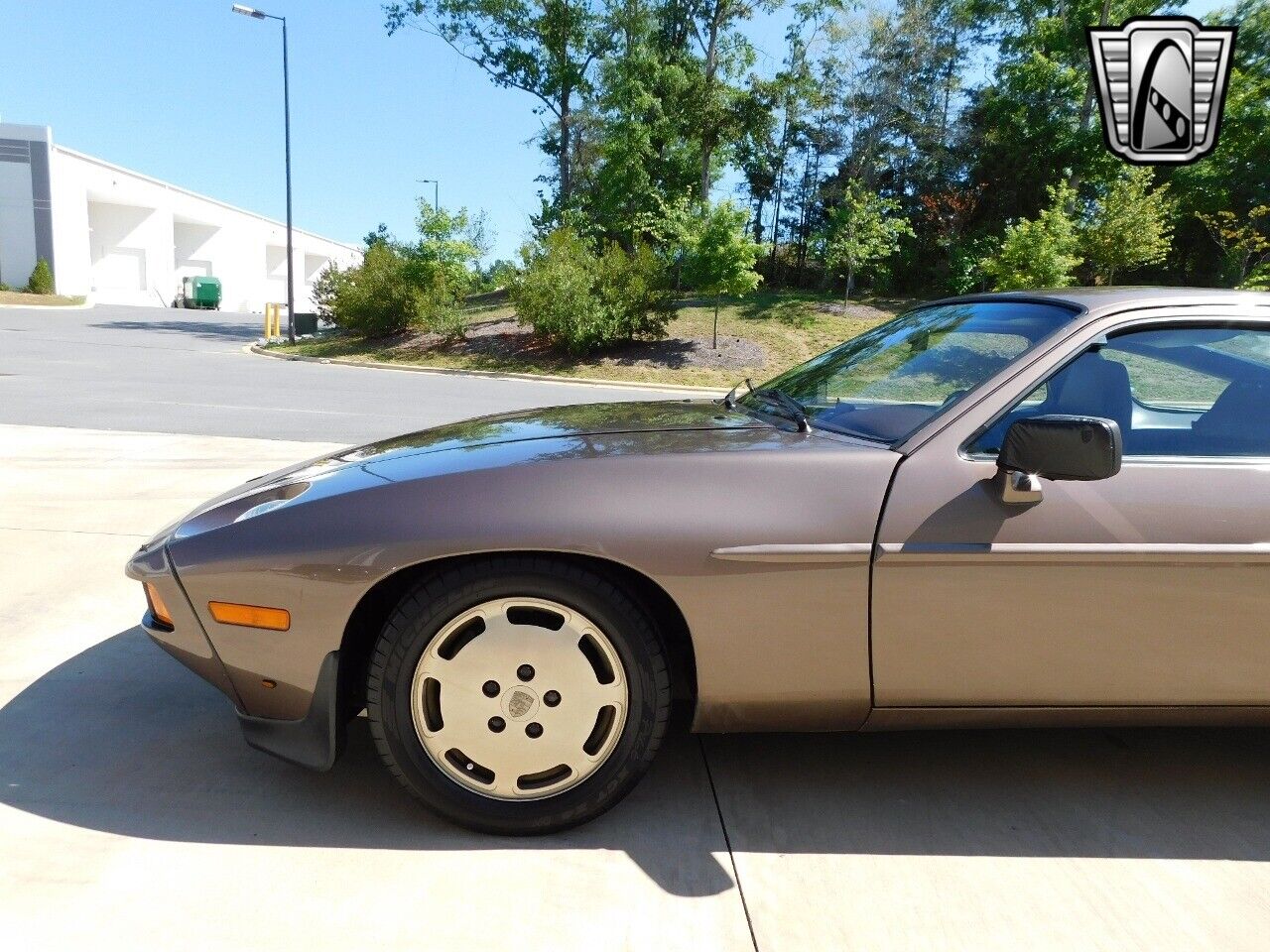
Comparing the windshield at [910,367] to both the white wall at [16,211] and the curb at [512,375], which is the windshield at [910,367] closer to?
the curb at [512,375]

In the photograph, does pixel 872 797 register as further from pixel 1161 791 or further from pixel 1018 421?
pixel 1018 421

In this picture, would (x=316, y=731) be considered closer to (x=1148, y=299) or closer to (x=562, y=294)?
(x=1148, y=299)

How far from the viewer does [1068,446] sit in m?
2.08

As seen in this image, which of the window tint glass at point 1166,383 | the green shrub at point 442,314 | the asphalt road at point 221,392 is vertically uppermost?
the green shrub at point 442,314

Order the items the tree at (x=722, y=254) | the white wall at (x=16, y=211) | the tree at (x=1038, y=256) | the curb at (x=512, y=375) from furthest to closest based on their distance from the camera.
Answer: the white wall at (x=16, y=211), the tree at (x=722, y=254), the tree at (x=1038, y=256), the curb at (x=512, y=375)

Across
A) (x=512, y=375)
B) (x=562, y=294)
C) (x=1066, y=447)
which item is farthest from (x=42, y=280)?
(x=1066, y=447)

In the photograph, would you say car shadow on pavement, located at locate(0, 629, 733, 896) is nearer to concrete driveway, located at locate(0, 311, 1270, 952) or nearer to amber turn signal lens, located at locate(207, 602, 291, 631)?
concrete driveway, located at locate(0, 311, 1270, 952)

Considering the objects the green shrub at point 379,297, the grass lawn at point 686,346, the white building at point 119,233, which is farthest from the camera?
the white building at point 119,233

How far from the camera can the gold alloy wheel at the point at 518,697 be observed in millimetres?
2217

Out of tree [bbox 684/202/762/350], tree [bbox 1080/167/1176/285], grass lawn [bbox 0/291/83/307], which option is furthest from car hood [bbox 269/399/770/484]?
grass lawn [bbox 0/291/83/307]

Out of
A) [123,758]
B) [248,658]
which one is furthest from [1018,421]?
[123,758]

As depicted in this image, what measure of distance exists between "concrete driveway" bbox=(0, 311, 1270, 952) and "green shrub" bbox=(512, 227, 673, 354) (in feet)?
62.2

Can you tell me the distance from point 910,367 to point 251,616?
1.99 metres

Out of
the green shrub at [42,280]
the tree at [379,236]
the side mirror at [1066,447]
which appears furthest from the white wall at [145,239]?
the side mirror at [1066,447]
